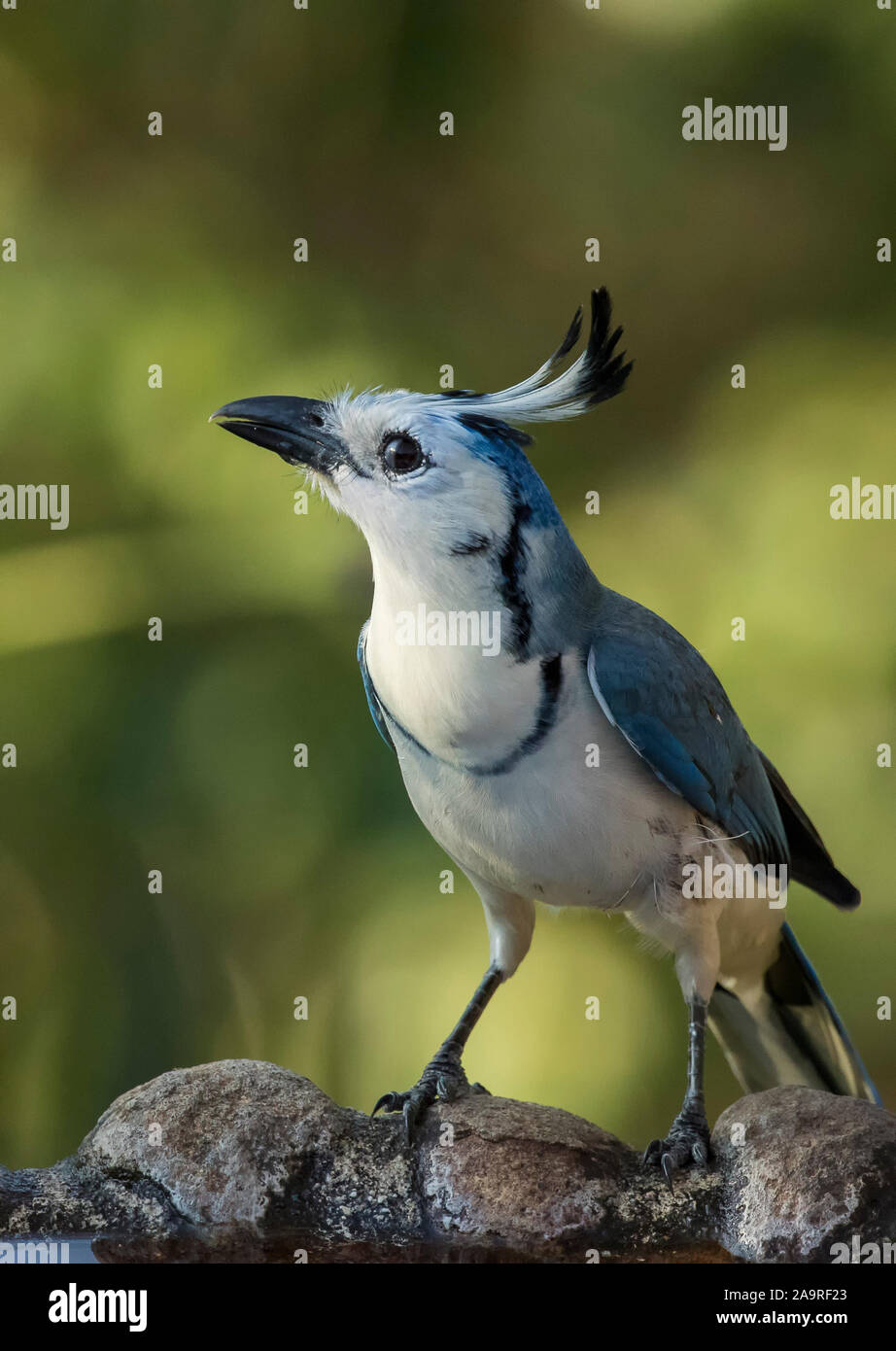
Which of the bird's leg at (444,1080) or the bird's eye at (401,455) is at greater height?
the bird's eye at (401,455)

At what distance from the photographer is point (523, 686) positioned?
2158mm

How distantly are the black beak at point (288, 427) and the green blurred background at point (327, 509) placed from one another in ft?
4.36

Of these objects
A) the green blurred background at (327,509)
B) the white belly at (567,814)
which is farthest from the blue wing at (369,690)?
the green blurred background at (327,509)

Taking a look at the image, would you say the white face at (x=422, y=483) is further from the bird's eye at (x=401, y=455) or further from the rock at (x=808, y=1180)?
the rock at (x=808, y=1180)

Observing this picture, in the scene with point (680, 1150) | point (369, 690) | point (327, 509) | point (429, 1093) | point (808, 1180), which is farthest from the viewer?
point (327, 509)

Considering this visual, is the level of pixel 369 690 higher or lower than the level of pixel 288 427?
lower

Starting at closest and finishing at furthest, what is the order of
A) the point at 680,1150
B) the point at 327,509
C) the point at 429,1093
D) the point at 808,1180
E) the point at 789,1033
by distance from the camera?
1. the point at 808,1180
2. the point at 680,1150
3. the point at 429,1093
4. the point at 789,1033
5. the point at 327,509

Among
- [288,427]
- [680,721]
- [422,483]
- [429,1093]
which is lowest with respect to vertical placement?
[429,1093]

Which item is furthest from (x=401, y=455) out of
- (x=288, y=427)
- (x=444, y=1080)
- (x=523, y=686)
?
(x=444, y=1080)

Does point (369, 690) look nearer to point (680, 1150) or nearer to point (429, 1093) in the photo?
point (429, 1093)

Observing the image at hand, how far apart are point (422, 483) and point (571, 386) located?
31cm

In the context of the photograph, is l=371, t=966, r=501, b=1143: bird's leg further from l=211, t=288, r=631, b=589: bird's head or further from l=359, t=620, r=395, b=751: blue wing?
l=211, t=288, r=631, b=589: bird's head

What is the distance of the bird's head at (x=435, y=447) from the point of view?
214 centimetres

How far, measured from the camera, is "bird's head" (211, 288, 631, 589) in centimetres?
A: 214
